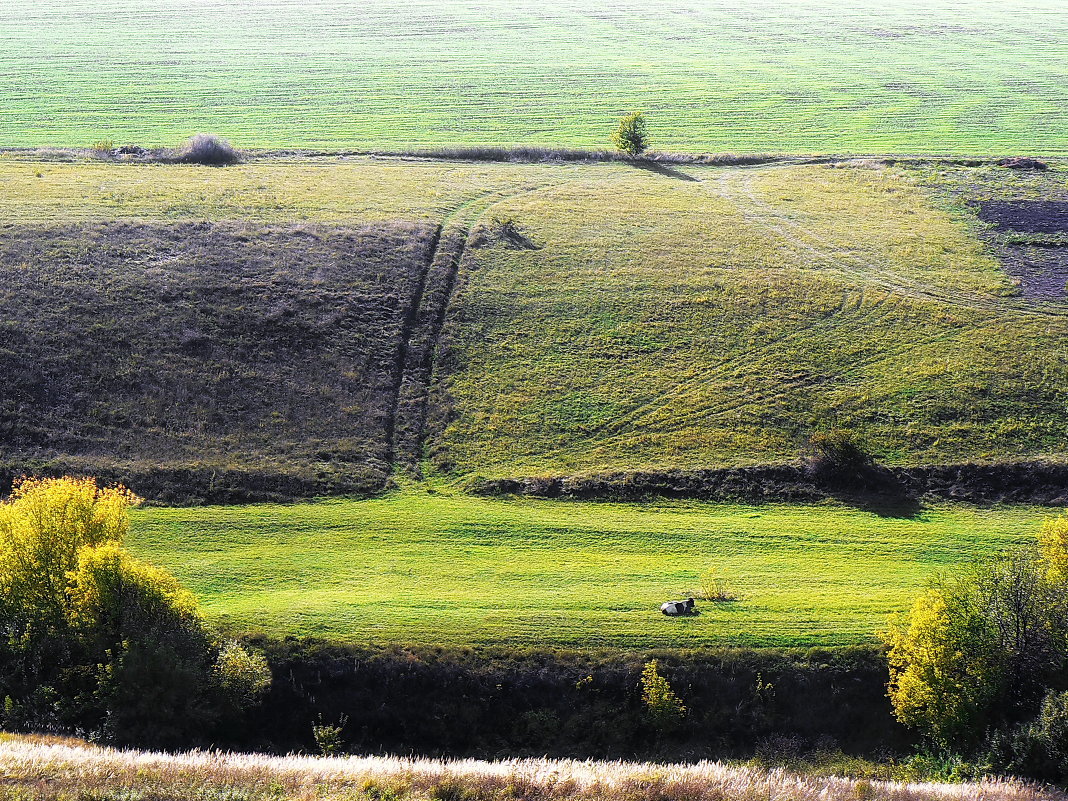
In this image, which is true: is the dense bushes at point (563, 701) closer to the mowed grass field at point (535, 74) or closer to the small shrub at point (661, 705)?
the small shrub at point (661, 705)

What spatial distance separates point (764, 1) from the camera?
19362 cm

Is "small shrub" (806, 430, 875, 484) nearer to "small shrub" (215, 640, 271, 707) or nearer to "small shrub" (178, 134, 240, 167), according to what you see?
"small shrub" (215, 640, 271, 707)

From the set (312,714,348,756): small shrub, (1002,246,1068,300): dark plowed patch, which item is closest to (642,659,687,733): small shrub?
(312,714,348,756): small shrub

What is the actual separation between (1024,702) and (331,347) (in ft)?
137

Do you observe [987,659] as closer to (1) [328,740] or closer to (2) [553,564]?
(2) [553,564]

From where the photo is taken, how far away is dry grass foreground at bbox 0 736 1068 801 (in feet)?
91.5

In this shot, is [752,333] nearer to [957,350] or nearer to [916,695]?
[957,350]

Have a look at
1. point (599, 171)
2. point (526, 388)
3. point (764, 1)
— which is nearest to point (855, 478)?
point (526, 388)

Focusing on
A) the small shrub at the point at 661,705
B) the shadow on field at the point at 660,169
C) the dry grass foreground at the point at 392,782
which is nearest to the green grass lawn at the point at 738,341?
the shadow on field at the point at 660,169

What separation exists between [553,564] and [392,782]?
14.6 meters

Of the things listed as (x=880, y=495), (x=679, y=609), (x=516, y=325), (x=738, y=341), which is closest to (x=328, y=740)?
(x=679, y=609)

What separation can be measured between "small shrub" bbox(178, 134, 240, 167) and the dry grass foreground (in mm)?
67798

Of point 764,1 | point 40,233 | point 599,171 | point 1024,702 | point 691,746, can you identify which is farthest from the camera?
point 764,1

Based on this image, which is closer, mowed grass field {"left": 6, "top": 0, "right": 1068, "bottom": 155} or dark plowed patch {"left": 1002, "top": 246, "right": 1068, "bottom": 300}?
dark plowed patch {"left": 1002, "top": 246, "right": 1068, "bottom": 300}
